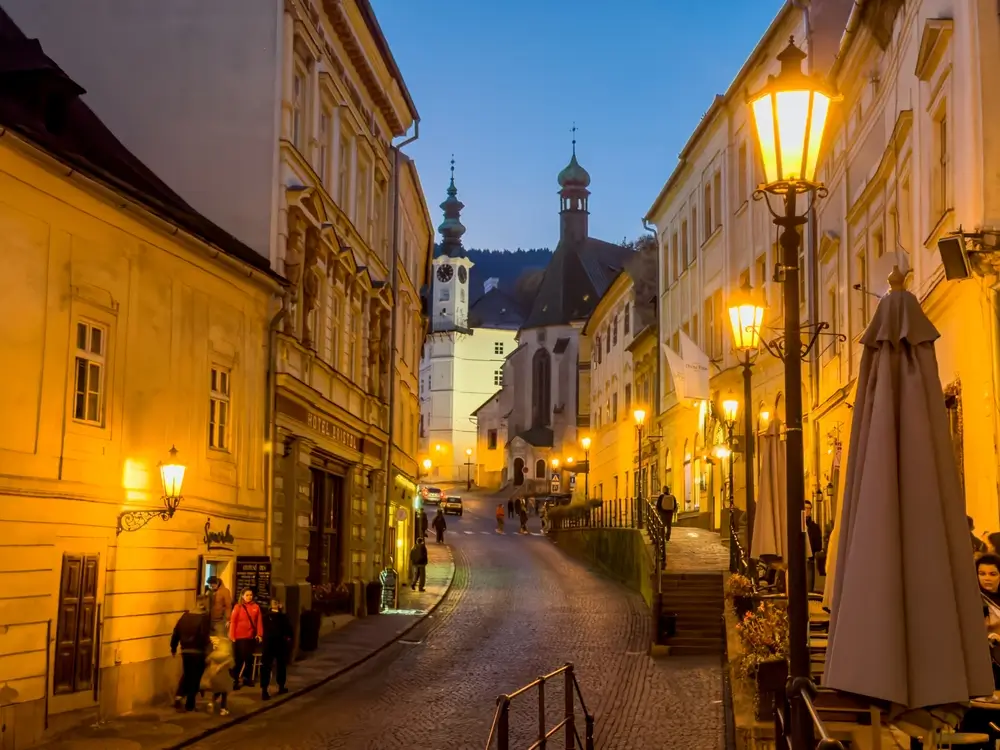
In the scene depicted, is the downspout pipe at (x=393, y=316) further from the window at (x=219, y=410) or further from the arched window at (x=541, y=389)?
the arched window at (x=541, y=389)

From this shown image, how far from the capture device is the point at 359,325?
32656 millimetres

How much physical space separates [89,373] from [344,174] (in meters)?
14.4

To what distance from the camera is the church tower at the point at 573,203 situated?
120m

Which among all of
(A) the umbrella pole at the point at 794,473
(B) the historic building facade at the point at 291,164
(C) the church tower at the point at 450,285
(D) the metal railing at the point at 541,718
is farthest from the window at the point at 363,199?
(C) the church tower at the point at 450,285

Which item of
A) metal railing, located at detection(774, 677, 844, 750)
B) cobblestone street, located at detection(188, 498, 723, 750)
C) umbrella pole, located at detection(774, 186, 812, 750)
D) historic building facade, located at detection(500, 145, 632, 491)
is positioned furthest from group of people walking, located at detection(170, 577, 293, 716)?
historic building facade, located at detection(500, 145, 632, 491)

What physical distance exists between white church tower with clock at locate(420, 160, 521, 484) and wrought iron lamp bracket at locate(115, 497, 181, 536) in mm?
104506

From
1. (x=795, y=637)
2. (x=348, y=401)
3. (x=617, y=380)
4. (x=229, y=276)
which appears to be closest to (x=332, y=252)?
(x=348, y=401)

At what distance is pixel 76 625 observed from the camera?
16.3 metres

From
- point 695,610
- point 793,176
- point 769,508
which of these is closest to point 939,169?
point 769,508

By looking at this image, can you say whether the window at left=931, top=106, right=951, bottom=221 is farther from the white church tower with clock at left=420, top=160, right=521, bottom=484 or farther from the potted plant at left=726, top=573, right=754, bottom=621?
the white church tower with clock at left=420, top=160, right=521, bottom=484

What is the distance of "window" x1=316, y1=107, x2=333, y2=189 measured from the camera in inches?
1096

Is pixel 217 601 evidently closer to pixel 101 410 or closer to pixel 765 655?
pixel 101 410

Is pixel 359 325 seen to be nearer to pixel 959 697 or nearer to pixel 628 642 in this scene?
pixel 628 642

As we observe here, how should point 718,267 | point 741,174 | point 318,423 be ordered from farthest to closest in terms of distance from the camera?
point 718,267
point 741,174
point 318,423
